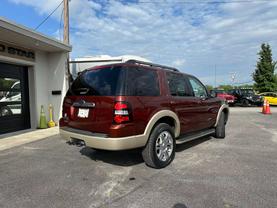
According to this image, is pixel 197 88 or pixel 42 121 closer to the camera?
pixel 197 88

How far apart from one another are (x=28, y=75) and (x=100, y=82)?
655 centimetres

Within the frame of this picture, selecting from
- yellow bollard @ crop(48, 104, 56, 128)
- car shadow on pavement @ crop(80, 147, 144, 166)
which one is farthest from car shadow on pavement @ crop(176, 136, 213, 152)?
yellow bollard @ crop(48, 104, 56, 128)

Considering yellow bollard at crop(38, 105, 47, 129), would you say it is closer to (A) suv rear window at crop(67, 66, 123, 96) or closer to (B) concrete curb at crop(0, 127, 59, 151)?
(B) concrete curb at crop(0, 127, 59, 151)

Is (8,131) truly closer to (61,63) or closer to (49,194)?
(61,63)

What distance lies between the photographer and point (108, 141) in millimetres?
3699

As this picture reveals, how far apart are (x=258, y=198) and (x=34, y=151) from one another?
16.3 ft

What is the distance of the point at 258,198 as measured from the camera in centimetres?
317

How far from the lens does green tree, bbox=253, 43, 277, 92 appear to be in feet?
113

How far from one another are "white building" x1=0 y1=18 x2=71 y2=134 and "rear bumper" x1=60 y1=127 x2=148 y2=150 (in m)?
4.51

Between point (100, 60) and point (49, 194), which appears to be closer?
point (49, 194)

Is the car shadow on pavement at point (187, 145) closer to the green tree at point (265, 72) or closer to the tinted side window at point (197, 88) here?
the tinted side window at point (197, 88)

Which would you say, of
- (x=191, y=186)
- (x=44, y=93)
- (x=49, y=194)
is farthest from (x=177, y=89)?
(x=44, y=93)

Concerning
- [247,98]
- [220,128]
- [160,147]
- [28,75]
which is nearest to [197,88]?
[220,128]

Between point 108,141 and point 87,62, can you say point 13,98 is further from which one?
point 108,141
